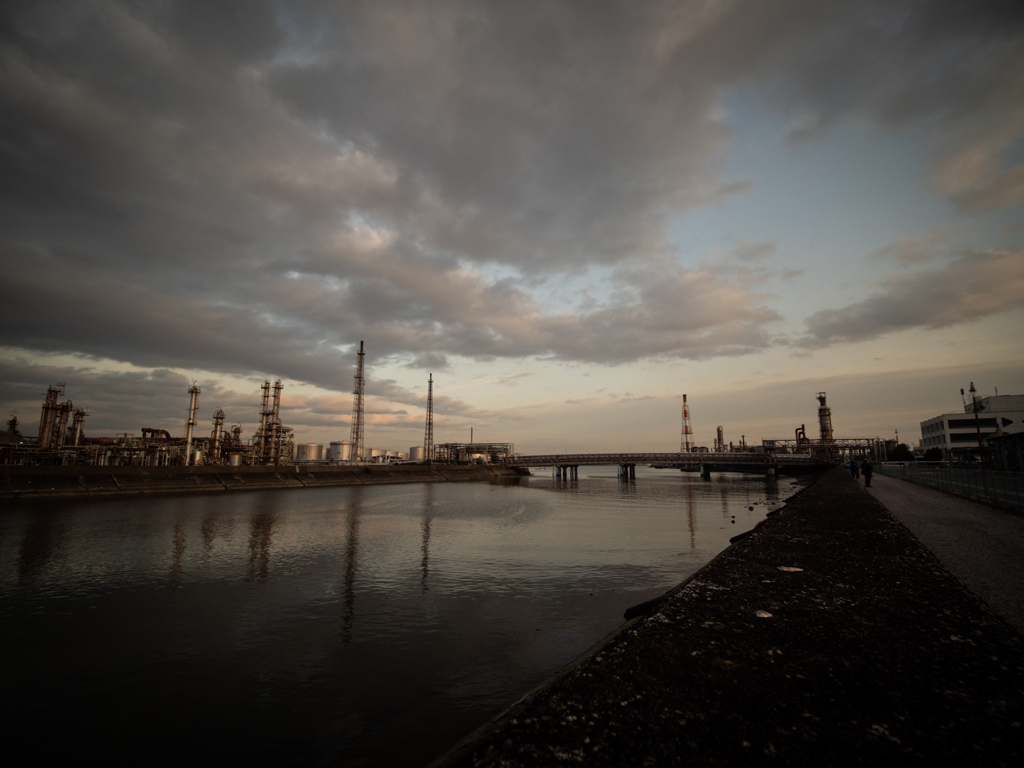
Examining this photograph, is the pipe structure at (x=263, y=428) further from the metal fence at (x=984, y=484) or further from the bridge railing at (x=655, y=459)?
the metal fence at (x=984, y=484)

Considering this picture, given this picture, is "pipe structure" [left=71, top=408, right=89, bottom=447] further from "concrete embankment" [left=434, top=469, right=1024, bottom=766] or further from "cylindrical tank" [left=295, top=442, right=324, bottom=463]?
"concrete embankment" [left=434, top=469, right=1024, bottom=766]

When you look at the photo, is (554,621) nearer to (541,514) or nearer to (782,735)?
(782,735)

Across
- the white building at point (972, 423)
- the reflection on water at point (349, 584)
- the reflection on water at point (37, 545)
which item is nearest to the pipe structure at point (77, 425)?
the reflection on water at point (37, 545)

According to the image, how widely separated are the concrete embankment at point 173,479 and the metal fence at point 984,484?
255 feet

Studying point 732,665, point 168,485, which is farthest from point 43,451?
point 732,665

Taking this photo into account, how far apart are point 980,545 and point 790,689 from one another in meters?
12.5

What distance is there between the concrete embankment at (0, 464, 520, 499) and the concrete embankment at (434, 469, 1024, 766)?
6918 centimetres

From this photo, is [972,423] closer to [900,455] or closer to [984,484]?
[900,455]

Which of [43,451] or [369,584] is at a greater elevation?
[43,451]

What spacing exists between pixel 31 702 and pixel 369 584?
359 inches

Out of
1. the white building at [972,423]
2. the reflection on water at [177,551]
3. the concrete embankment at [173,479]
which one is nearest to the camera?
the reflection on water at [177,551]

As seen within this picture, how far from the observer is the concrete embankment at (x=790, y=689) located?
3182mm

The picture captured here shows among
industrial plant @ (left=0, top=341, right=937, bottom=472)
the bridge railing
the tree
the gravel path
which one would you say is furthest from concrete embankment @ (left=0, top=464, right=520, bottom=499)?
the tree

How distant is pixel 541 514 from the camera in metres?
41.8
